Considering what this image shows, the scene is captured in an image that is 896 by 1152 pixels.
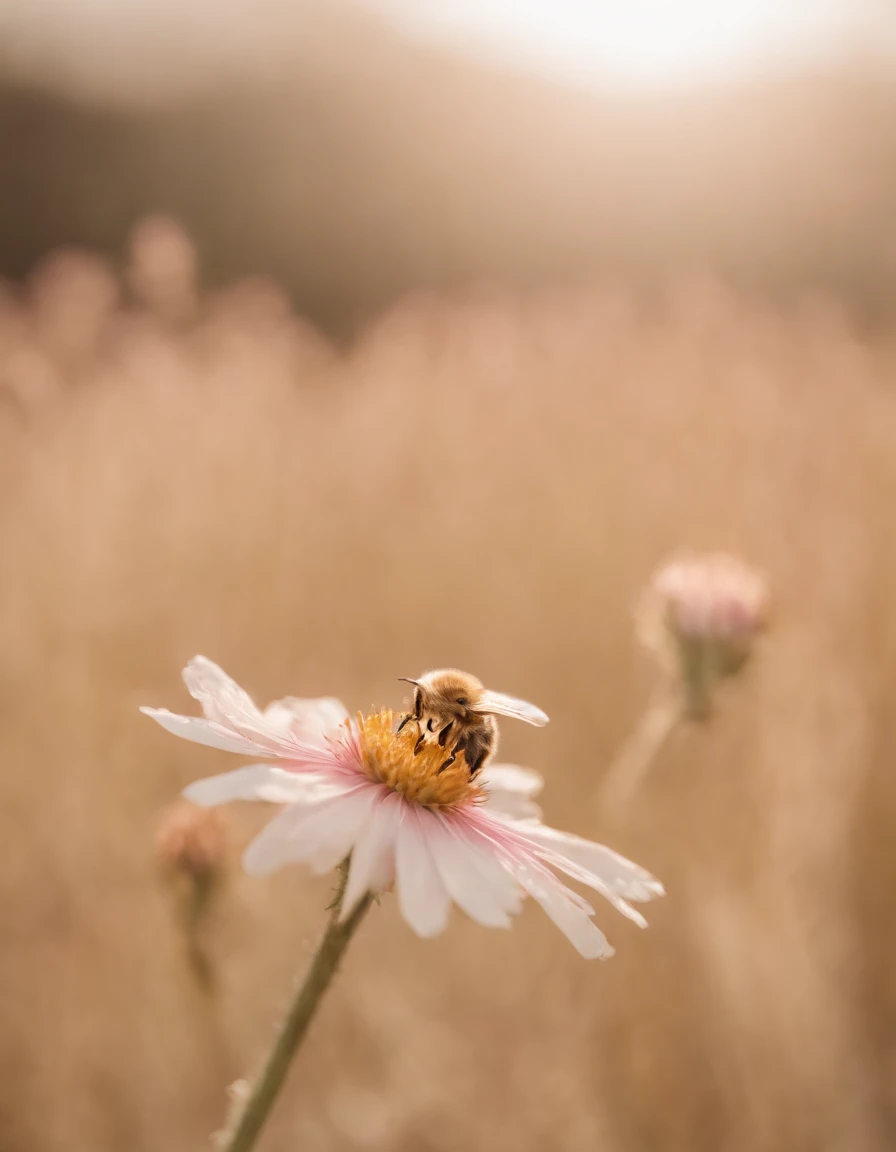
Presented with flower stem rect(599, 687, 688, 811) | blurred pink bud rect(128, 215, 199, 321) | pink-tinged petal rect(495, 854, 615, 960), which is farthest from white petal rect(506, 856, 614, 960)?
blurred pink bud rect(128, 215, 199, 321)

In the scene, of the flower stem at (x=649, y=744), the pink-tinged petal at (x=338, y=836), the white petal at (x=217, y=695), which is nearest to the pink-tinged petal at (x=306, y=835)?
the pink-tinged petal at (x=338, y=836)

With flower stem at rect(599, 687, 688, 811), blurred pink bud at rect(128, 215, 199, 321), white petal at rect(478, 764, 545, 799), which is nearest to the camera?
white petal at rect(478, 764, 545, 799)

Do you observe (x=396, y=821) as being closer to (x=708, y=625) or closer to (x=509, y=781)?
(x=509, y=781)

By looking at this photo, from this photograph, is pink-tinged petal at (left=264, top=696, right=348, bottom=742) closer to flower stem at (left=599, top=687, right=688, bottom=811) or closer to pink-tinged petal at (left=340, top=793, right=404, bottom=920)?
pink-tinged petal at (left=340, top=793, right=404, bottom=920)

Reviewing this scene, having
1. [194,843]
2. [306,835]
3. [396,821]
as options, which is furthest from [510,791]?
[194,843]

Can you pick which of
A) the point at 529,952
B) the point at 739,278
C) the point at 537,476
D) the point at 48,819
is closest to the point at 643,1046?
the point at 529,952

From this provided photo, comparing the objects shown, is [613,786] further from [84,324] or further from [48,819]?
[84,324]

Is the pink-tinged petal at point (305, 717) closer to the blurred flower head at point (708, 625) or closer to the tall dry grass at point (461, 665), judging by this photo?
the tall dry grass at point (461, 665)
